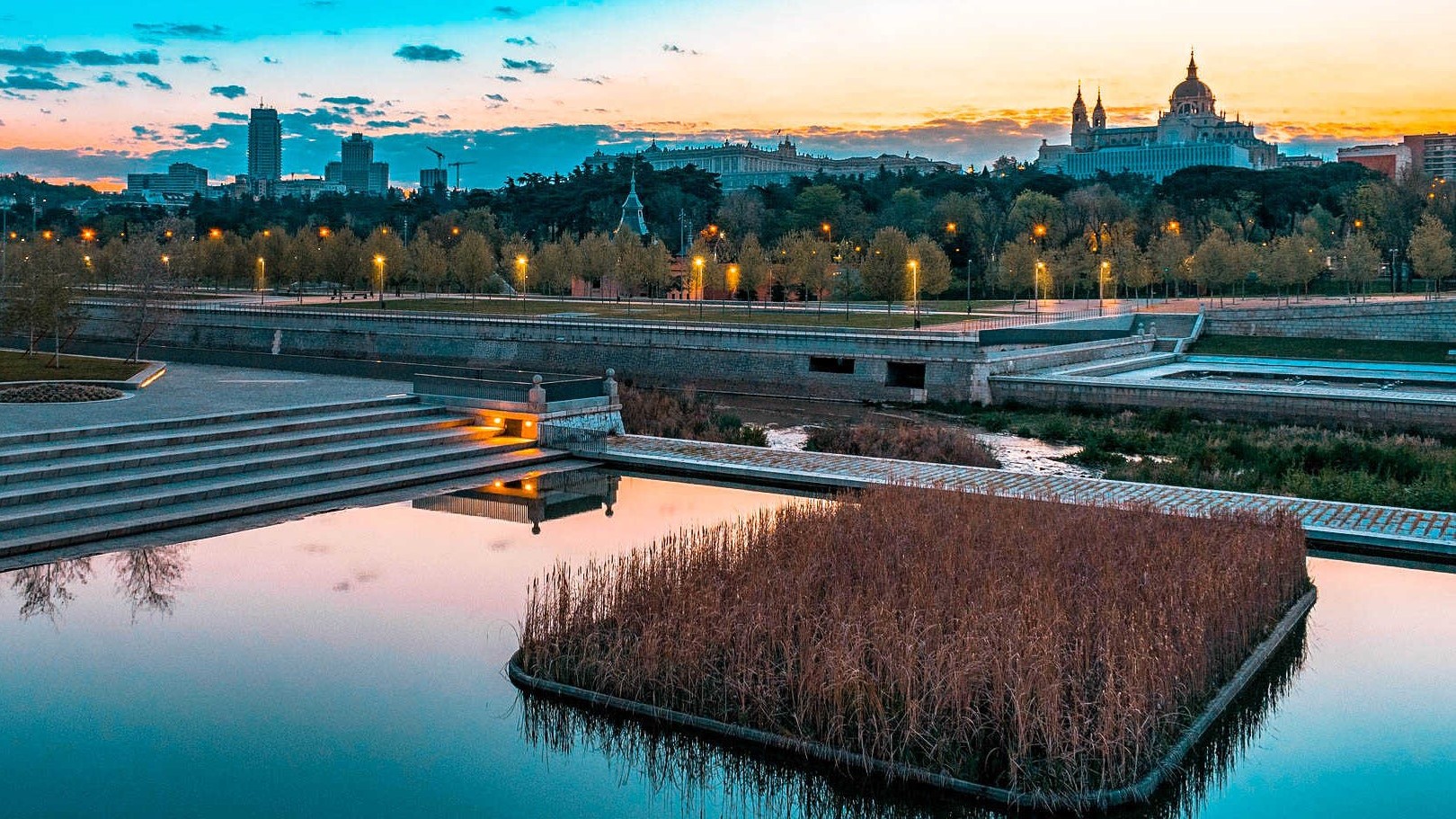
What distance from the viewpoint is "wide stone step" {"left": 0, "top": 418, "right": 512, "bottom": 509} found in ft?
47.4

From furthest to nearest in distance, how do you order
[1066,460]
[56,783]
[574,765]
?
1. [1066,460]
2. [574,765]
3. [56,783]

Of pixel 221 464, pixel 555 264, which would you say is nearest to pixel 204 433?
pixel 221 464

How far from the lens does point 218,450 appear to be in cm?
1669

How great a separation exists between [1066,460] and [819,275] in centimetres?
3126

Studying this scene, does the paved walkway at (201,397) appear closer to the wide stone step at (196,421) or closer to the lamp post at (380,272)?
the wide stone step at (196,421)

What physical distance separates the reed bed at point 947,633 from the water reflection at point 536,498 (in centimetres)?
342

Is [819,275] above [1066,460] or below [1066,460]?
above

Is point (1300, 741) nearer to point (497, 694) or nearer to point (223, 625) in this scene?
point (497, 694)

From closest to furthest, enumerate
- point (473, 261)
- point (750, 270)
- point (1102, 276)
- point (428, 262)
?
1. point (750, 270)
2. point (1102, 276)
3. point (473, 261)
4. point (428, 262)

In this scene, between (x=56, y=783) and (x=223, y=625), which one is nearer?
(x=56, y=783)

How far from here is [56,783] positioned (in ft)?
25.7

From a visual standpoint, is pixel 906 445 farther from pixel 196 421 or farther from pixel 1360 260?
pixel 1360 260

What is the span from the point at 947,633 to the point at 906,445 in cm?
1388

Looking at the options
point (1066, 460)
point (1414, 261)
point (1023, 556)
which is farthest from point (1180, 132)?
point (1023, 556)
